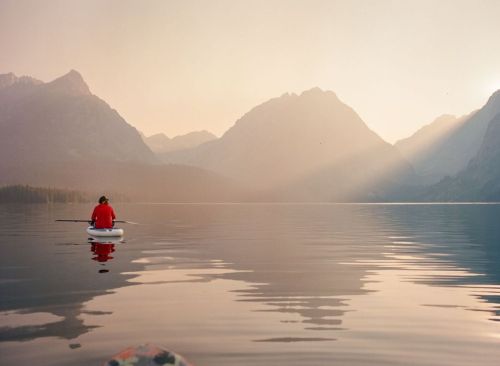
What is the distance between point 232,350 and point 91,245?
3910 cm

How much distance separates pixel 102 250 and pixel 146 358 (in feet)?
132

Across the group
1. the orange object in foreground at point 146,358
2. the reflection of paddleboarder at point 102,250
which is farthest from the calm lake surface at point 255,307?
the orange object in foreground at point 146,358

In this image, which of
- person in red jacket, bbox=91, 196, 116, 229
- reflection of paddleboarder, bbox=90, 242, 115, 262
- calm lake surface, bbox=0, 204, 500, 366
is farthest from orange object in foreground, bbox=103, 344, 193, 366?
person in red jacket, bbox=91, 196, 116, 229

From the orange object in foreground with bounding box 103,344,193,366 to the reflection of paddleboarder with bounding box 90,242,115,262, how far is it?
106ft

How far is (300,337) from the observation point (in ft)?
60.5

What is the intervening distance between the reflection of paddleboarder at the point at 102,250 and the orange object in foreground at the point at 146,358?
3225 cm

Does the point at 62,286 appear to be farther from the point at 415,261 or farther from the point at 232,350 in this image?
the point at 415,261

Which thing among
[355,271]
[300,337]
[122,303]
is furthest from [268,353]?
[355,271]

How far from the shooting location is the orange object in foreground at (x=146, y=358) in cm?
1027

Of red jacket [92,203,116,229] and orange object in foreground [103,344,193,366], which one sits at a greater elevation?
red jacket [92,203,116,229]

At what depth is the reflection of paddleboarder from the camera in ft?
141

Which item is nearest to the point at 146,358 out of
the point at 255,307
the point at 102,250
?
the point at 255,307

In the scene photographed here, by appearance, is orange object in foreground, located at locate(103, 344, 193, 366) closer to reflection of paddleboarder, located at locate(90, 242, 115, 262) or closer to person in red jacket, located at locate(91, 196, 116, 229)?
reflection of paddleboarder, located at locate(90, 242, 115, 262)

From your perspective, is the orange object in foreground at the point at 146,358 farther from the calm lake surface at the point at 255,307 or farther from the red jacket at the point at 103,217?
the red jacket at the point at 103,217
